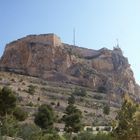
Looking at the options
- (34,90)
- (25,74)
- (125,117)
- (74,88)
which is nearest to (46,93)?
(34,90)

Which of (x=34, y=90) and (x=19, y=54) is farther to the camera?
(x=19, y=54)

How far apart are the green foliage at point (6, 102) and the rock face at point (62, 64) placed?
57589mm

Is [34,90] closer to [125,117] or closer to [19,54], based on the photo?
[19,54]

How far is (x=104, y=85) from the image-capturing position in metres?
100

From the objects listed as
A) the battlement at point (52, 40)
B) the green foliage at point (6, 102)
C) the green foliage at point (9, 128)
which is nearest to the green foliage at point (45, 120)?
the green foliage at point (6, 102)

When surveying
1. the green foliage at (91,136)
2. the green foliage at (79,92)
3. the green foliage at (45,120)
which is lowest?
the green foliage at (91,136)

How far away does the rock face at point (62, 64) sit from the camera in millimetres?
99438

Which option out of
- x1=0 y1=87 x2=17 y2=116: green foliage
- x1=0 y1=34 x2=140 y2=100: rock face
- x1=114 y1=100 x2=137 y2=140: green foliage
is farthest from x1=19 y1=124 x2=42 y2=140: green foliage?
x1=0 y1=34 x2=140 y2=100: rock face

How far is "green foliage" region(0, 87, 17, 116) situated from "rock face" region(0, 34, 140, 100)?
57589mm

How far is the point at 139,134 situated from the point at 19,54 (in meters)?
90.4

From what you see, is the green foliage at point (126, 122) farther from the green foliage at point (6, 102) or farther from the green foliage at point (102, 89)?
the green foliage at point (102, 89)

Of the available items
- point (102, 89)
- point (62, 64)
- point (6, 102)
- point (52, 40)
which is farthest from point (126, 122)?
point (52, 40)

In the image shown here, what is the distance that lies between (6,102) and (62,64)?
210 ft

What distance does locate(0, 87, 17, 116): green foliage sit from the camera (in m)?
37.4
